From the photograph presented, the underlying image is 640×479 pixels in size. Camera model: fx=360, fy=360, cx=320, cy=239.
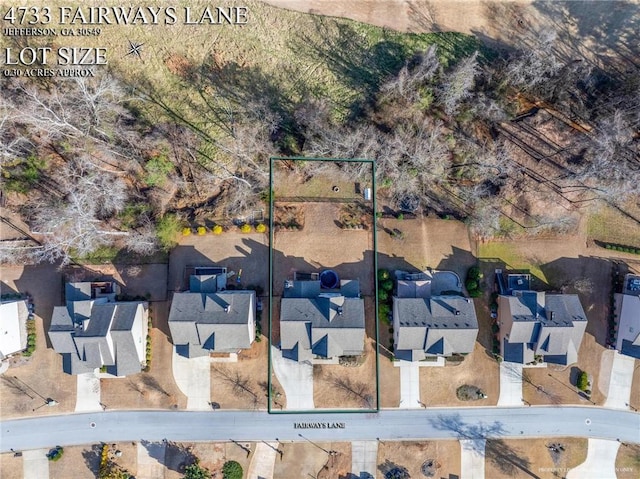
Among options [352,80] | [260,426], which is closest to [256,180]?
[352,80]

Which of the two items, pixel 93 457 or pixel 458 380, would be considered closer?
pixel 93 457

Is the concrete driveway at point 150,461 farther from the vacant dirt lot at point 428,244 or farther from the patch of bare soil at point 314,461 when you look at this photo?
the vacant dirt lot at point 428,244

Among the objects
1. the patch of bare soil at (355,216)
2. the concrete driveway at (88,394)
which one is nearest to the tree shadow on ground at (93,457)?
the concrete driveway at (88,394)

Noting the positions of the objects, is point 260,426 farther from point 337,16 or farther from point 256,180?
point 337,16

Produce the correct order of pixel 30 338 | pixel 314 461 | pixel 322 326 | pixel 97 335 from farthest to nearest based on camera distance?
pixel 314 461, pixel 30 338, pixel 322 326, pixel 97 335

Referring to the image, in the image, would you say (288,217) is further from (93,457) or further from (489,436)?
(93,457)

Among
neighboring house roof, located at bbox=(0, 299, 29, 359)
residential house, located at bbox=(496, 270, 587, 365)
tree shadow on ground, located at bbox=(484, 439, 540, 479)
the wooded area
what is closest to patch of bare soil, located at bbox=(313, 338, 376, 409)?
tree shadow on ground, located at bbox=(484, 439, 540, 479)

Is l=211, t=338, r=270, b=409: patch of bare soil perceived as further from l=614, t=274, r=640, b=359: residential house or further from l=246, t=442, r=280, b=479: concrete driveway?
l=614, t=274, r=640, b=359: residential house

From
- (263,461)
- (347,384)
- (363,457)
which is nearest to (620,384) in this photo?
(363,457)
